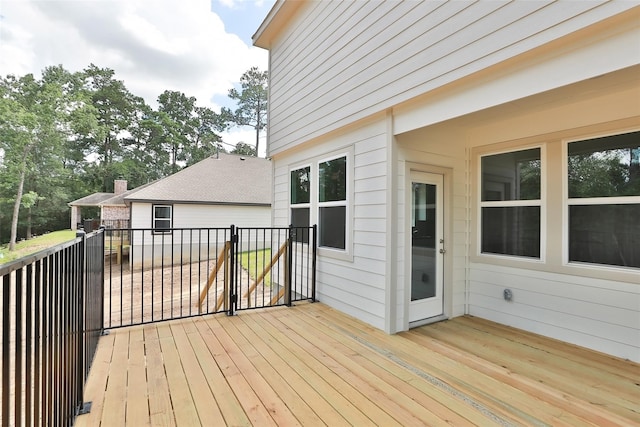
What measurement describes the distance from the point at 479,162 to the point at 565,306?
1.84 meters

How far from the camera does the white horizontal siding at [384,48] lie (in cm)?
207

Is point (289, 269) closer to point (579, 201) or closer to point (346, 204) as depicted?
point (346, 204)

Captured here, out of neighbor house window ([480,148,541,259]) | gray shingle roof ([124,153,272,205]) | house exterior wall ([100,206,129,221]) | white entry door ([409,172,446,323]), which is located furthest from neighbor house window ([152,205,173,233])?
neighbor house window ([480,148,541,259])

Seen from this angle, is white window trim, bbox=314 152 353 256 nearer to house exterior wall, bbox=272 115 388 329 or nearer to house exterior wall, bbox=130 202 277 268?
house exterior wall, bbox=272 115 388 329

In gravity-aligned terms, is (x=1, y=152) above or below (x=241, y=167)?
above

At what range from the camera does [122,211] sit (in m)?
17.1

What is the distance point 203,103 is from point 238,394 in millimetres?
29001

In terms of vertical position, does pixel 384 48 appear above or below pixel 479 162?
above

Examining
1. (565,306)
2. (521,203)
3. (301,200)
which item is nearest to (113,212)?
(301,200)

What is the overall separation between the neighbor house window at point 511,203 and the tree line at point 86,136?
22.4 metres

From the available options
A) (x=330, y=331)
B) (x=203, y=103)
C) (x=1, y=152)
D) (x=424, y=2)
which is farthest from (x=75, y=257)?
(x=203, y=103)

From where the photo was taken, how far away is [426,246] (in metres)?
3.65

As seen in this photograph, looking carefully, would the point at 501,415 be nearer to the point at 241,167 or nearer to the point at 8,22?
the point at 241,167

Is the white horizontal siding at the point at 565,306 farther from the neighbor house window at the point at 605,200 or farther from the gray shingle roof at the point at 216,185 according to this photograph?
the gray shingle roof at the point at 216,185
